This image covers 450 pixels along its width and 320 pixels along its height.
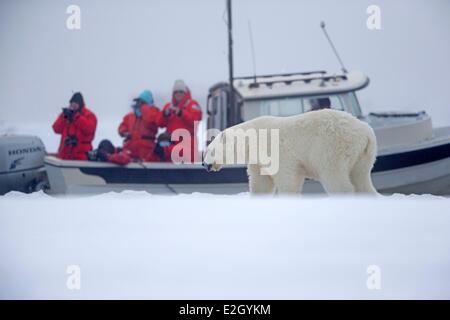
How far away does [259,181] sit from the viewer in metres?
2.05

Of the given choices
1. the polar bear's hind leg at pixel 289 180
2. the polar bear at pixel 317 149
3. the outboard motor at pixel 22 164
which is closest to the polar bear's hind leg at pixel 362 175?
the polar bear at pixel 317 149

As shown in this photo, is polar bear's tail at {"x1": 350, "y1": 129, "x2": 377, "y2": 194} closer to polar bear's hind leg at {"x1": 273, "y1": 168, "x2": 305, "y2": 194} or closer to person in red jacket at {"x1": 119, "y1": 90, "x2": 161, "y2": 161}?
polar bear's hind leg at {"x1": 273, "y1": 168, "x2": 305, "y2": 194}

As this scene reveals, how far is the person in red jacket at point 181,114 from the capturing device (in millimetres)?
2545

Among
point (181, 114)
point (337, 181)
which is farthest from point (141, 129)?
point (337, 181)

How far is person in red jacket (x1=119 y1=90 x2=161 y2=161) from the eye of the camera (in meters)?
2.62

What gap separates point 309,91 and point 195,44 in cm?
65

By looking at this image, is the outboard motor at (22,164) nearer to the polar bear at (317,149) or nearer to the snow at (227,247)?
the snow at (227,247)

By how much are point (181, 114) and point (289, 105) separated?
1.81ft

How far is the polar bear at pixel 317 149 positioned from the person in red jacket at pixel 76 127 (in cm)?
94

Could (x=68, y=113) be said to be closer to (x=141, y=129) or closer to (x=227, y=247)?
(x=141, y=129)

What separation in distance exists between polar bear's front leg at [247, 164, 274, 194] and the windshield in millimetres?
604

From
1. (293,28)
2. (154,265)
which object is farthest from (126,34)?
(154,265)
